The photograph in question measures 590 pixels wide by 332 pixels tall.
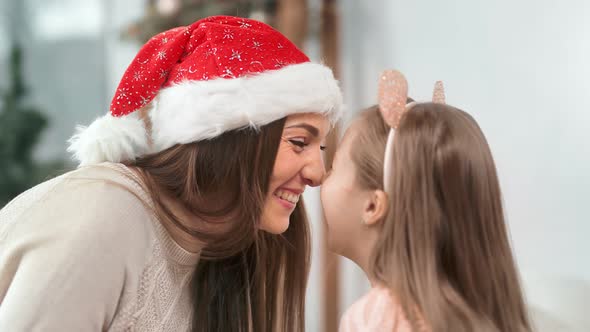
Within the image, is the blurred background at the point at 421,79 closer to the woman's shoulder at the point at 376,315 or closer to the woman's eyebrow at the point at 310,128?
the woman's eyebrow at the point at 310,128

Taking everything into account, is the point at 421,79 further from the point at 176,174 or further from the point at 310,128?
the point at 176,174

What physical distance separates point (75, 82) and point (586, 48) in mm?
2572

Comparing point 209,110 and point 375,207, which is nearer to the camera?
point 375,207

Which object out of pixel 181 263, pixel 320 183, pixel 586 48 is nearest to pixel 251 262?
pixel 181 263

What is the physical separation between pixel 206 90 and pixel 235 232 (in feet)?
0.94

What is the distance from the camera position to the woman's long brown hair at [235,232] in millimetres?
1140

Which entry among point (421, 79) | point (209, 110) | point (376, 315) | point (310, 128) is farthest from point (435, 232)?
point (421, 79)

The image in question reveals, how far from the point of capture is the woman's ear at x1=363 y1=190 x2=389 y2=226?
3.21ft

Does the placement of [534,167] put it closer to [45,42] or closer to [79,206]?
[79,206]

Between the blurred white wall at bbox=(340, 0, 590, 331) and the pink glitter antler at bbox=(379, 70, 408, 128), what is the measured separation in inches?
17.1

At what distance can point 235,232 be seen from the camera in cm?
121

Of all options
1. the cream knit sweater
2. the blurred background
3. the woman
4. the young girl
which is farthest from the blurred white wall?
the cream knit sweater

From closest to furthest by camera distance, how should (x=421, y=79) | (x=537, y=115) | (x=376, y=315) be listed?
(x=376, y=315) → (x=537, y=115) → (x=421, y=79)

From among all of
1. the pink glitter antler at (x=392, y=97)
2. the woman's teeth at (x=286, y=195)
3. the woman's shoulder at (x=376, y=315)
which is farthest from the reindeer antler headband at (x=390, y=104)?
the woman's teeth at (x=286, y=195)
